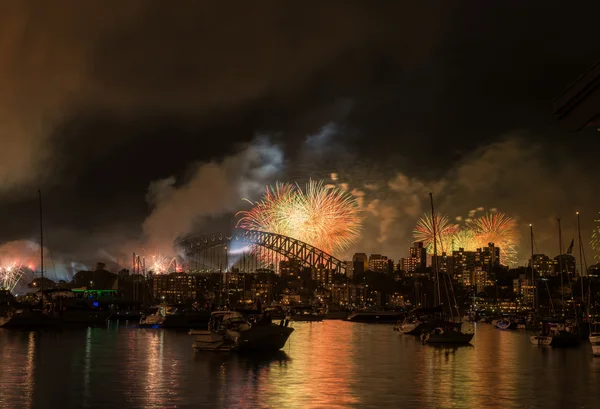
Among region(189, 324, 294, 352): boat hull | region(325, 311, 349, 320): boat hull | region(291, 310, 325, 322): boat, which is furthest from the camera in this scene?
region(325, 311, 349, 320): boat hull

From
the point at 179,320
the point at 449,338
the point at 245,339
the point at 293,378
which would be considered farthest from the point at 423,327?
the point at 293,378

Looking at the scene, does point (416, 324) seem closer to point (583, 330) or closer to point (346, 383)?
point (583, 330)

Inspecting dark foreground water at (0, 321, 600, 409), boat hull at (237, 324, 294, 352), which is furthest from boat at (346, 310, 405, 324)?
boat hull at (237, 324, 294, 352)

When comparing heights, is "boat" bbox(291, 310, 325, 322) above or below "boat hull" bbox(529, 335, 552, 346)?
above

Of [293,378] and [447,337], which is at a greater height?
[447,337]

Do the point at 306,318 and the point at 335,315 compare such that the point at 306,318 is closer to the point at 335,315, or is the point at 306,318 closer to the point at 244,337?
the point at 335,315

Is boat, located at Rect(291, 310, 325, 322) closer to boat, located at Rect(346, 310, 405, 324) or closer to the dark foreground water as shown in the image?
boat, located at Rect(346, 310, 405, 324)

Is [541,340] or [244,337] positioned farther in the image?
[541,340]

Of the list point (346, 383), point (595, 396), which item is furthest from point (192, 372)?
point (595, 396)
